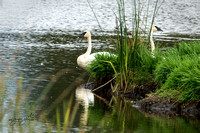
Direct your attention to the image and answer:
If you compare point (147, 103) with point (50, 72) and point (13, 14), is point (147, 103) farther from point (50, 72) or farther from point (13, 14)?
point (13, 14)

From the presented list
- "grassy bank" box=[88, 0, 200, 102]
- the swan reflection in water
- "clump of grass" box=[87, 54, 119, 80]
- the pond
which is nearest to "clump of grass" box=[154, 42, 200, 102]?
"grassy bank" box=[88, 0, 200, 102]

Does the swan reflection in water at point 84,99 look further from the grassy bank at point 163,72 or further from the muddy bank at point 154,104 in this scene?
the grassy bank at point 163,72

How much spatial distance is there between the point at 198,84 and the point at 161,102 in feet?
3.28

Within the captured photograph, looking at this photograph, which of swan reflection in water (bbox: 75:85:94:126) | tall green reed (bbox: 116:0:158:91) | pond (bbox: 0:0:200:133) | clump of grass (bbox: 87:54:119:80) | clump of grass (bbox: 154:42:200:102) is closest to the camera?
pond (bbox: 0:0:200:133)

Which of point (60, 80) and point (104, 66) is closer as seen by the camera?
point (104, 66)

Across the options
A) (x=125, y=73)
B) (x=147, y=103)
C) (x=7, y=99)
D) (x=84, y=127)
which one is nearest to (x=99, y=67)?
(x=125, y=73)

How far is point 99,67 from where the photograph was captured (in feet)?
35.8

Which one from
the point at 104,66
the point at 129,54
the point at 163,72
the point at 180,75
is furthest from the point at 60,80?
the point at 180,75

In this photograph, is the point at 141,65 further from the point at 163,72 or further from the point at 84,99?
the point at 84,99

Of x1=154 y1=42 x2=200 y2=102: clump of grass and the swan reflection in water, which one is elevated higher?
x1=154 y1=42 x2=200 y2=102: clump of grass

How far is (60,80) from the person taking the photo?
11602 millimetres

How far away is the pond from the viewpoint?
734 centimetres

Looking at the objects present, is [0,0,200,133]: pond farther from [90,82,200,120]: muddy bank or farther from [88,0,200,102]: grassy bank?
[88,0,200,102]: grassy bank

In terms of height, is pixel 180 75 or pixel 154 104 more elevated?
pixel 180 75
